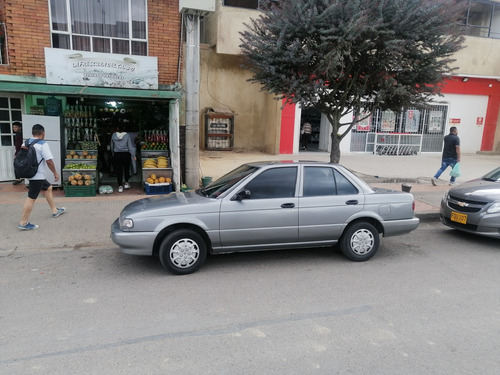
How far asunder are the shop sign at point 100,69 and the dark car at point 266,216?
5.22 meters

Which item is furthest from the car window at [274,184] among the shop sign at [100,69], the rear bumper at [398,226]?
the shop sign at [100,69]

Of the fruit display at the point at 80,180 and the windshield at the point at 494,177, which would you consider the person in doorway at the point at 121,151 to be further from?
the windshield at the point at 494,177

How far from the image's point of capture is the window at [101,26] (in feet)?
30.8

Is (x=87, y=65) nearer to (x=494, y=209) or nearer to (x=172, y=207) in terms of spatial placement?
(x=172, y=207)

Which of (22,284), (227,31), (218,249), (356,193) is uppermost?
(227,31)

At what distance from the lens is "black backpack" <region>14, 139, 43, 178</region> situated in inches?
255

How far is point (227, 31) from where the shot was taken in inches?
609

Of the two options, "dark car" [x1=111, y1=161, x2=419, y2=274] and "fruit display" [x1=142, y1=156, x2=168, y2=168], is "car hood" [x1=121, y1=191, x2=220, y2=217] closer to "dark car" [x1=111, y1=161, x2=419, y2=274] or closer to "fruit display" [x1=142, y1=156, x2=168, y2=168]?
"dark car" [x1=111, y1=161, x2=419, y2=274]

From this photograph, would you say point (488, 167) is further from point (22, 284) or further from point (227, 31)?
point (22, 284)

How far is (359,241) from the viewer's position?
555cm

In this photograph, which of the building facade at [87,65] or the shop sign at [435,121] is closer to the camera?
the building facade at [87,65]

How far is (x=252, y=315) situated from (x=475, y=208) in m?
4.73

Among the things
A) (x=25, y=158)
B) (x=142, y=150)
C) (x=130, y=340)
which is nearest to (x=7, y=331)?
(x=130, y=340)

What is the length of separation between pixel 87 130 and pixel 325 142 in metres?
12.2
